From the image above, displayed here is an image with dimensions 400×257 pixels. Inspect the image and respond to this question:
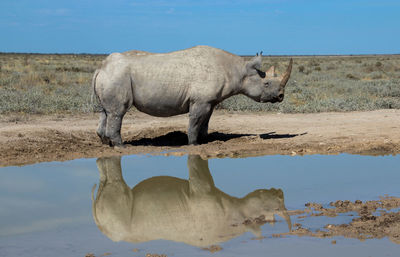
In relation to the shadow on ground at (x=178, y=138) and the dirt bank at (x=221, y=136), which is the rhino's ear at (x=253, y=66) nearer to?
the dirt bank at (x=221, y=136)

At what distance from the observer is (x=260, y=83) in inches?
474

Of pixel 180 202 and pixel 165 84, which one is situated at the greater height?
pixel 165 84

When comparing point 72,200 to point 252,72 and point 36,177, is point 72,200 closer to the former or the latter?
point 36,177

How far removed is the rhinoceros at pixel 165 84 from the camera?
11141 mm

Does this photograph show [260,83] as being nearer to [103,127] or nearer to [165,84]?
[165,84]

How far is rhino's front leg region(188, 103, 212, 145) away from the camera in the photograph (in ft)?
37.6

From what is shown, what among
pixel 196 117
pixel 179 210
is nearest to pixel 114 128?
pixel 196 117

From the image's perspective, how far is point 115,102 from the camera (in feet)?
36.6

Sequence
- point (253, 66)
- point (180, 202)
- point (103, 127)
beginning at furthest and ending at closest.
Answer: point (253, 66) → point (103, 127) → point (180, 202)

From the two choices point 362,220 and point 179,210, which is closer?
point 362,220

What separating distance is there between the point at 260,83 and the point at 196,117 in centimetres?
156

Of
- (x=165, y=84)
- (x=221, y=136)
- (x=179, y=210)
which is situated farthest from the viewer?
(x=221, y=136)

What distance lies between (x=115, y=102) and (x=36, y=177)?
2.54m

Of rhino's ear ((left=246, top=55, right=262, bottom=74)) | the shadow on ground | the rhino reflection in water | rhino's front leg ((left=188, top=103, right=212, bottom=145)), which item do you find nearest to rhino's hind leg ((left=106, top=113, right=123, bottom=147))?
the shadow on ground
